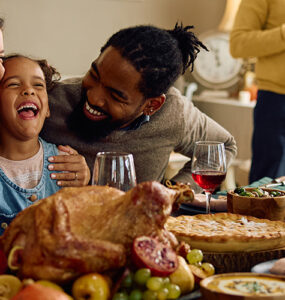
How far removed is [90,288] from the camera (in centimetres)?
Result: 65

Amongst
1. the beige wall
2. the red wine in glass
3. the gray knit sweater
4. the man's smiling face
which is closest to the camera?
the red wine in glass

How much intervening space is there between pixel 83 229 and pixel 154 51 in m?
0.86

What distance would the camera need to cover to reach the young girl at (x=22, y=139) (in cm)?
148

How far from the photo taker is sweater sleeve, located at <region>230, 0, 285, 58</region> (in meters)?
2.65

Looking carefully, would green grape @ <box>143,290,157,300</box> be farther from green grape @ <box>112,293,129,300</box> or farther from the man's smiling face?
the man's smiling face

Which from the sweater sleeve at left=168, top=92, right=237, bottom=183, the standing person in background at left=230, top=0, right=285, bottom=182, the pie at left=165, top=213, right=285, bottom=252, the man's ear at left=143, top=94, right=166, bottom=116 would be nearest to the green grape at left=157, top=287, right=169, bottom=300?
the pie at left=165, top=213, right=285, bottom=252

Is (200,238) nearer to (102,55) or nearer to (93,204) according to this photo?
(93,204)

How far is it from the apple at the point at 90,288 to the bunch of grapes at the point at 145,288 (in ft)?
0.06

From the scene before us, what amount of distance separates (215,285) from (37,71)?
107 cm

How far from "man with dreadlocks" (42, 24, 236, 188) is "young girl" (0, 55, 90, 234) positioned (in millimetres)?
77

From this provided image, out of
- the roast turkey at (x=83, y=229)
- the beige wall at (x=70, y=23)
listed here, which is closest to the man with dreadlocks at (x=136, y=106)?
the roast turkey at (x=83, y=229)

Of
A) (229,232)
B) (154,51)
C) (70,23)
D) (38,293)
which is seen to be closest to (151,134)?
(154,51)

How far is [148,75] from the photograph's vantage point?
144cm

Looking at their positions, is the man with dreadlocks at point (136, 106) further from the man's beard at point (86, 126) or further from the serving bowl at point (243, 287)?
the serving bowl at point (243, 287)
